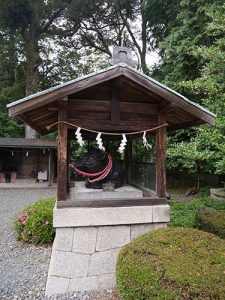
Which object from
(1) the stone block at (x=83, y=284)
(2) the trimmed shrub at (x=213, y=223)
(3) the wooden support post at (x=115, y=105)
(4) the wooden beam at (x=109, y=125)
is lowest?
(1) the stone block at (x=83, y=284)

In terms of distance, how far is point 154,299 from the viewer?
222 cm

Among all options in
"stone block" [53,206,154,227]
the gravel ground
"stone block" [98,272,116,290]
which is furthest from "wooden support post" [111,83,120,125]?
the gravel ground

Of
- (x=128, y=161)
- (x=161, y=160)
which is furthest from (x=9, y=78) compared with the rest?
(x=161, y=160)

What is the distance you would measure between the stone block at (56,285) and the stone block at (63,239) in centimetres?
Result: 41

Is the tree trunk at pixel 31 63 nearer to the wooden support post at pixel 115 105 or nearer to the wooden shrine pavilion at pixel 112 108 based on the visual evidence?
the wooden shrine pavilion at pixel 112 108

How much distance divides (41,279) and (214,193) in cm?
802

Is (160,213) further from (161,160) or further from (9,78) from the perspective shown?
(9,78)

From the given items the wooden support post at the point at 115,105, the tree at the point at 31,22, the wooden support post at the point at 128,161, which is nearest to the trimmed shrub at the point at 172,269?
the wooden support post at the point at 115,105

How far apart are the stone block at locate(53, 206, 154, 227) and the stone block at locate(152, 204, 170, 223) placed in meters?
0.07

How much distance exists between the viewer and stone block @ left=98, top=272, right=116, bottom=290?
3500mm

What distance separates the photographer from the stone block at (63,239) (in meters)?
3.35

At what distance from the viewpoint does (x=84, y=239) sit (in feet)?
11.2

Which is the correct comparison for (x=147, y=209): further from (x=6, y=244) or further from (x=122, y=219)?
(x=6, y=244)

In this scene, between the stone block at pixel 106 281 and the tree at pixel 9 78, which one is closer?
the stone block at pixel 106 281
